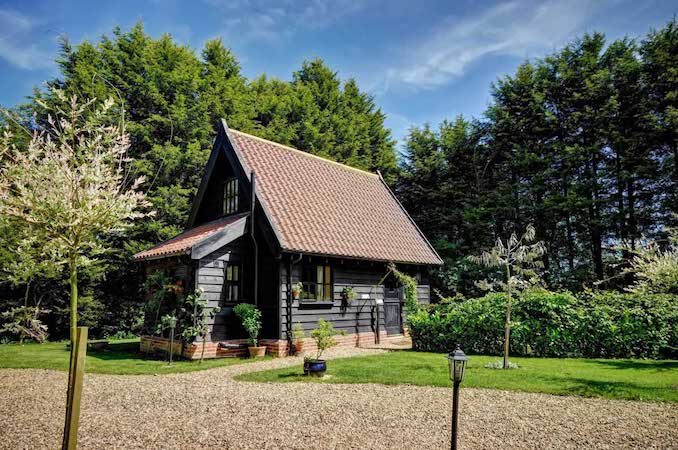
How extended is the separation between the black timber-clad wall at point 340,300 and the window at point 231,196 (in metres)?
3.70

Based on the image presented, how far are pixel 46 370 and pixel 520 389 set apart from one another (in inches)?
436

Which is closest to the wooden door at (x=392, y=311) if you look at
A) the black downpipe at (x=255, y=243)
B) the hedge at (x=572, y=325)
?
the hedge at (x=572, y=325)

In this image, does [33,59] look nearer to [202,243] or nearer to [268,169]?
[202,243]

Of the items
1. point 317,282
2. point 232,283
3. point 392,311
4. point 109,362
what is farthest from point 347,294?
point 109,362

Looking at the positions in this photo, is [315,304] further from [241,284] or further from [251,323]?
[241,284]

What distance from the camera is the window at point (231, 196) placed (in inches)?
591

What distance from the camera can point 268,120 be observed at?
100 feet

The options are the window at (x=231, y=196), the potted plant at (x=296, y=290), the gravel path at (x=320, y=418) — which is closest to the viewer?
the gravel path at (x=320, y=418)

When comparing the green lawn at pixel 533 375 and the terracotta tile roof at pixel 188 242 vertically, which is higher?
the terracotta tile roof at pixel 188 242

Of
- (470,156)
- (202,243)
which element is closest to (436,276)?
(470,156)

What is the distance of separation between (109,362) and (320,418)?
8.31 metres

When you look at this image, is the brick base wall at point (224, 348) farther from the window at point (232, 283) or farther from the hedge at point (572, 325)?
the hedge at point (572, 325)

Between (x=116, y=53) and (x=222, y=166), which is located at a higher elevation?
(x=116, y=53)

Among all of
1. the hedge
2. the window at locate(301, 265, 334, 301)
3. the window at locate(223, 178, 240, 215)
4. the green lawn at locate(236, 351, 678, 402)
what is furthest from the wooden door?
the window at locate(223, 178, 240, 215)
